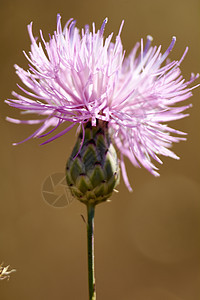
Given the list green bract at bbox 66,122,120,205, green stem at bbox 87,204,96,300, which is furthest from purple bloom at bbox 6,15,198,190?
green stem at bbox 87,204,96,300

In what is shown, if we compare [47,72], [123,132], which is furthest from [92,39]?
[123,132]

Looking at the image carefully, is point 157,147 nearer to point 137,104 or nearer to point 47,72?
point 137,104

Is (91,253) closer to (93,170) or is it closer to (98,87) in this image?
(93,170)

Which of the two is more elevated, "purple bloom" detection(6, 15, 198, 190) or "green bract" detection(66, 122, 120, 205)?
"purple bloom" detection(6, 15, 198, 190)

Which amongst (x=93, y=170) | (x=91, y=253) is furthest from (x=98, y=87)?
(x=91, y=253)

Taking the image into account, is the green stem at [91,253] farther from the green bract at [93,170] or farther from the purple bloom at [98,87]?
the purple bloom at [98,87]

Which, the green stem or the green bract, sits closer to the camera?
the green stem

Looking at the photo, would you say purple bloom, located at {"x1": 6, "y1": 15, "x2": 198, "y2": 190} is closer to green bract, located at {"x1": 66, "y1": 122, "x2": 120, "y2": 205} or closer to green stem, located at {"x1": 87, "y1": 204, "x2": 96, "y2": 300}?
green bract, located at {"x1": 66, "y1": 122, "x2": 120, "y2": 205}

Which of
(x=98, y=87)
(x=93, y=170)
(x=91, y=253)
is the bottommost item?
(x=91, y=253)

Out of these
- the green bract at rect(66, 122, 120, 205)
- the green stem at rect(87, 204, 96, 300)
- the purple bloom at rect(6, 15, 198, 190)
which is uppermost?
the purple bloom at rect(6, 15, 198, 190)

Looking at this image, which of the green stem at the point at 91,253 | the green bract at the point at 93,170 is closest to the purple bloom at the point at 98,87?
the green bract at the point at 93,170

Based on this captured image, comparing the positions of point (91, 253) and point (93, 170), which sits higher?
point (93, 170)
